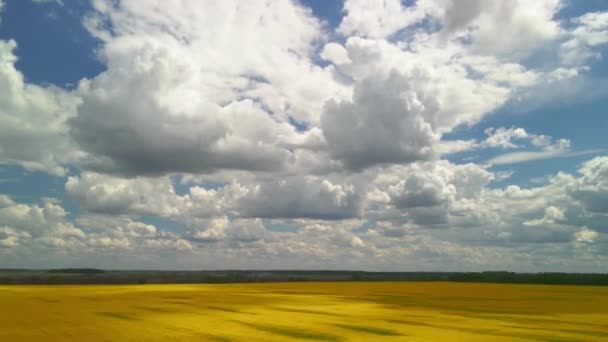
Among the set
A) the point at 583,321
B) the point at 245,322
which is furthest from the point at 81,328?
the point at 583,321

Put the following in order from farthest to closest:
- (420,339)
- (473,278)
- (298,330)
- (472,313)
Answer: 1. (473,278)
2. (472,313)
3. (298,330)
4. (420,339)

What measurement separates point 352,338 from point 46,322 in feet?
72.6

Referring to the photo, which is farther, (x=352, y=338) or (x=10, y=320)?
(x=10, y=320)

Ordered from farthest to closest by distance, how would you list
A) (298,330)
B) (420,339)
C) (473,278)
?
(473,278), (298,330), (420,339)

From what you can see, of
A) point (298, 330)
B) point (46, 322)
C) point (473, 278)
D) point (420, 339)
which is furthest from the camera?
point (473, 278)

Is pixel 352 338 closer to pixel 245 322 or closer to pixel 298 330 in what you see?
pixel 298 330

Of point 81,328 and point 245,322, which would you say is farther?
point 245,322

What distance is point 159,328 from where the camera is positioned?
32156mm

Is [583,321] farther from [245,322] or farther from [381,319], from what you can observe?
[245,322]

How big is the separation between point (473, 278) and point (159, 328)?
Result: 119 metres

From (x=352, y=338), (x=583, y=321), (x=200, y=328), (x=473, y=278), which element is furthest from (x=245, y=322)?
(x=473, y=278)

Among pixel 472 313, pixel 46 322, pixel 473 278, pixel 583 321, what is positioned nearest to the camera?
pixel 46 322

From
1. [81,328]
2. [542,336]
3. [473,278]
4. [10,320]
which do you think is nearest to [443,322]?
[542,336]

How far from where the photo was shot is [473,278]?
446ft
